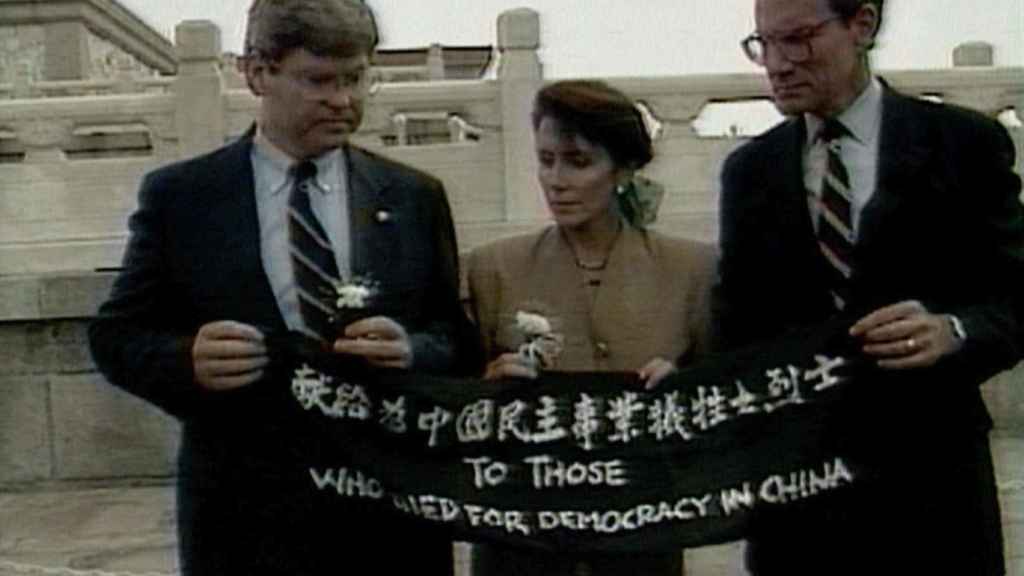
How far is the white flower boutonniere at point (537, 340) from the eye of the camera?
2.85 meters

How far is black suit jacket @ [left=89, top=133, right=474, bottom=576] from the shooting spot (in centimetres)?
264

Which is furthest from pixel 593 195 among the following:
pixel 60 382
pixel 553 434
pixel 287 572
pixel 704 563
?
pixel 60 382

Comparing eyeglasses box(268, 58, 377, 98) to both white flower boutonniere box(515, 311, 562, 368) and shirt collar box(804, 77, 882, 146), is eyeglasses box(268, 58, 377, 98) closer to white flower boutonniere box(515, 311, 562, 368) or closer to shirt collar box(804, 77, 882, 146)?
white flower boutonniere box(515, 311, 562, 368)

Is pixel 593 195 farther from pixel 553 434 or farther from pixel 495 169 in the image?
pixel 495 169

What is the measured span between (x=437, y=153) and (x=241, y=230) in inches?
314

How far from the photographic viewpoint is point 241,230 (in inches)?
104

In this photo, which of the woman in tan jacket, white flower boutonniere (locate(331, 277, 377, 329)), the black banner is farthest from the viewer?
the woman in tan jacket

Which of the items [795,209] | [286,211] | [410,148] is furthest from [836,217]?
[410,148]

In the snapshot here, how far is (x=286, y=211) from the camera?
264 centimetres

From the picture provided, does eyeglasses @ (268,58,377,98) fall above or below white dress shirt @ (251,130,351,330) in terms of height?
above

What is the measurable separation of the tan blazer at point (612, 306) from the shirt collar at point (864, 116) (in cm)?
38

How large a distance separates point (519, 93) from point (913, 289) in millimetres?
7721

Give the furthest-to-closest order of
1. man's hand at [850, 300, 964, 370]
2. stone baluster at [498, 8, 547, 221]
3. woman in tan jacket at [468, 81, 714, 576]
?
stone baluster at [498, 8, 547, 221] → woman in tan jacket at [468, 81, 714, 576] → man's hand at [850, 300, 964, 370]

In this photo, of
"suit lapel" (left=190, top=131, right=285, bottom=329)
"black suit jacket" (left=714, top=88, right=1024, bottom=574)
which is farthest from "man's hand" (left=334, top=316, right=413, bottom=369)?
"black suit jacket" (left=714, top=88, right=1024, bottom=574)
